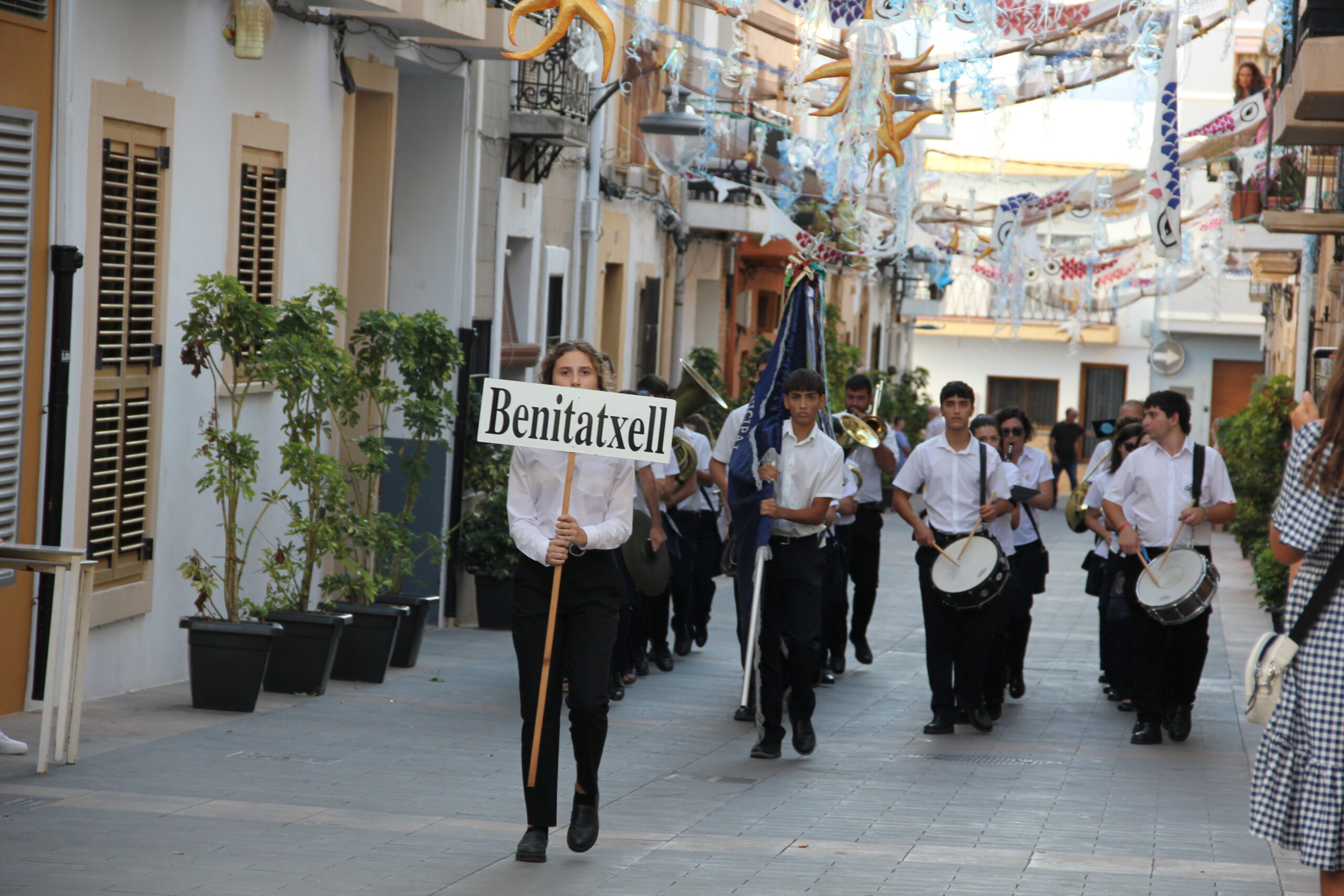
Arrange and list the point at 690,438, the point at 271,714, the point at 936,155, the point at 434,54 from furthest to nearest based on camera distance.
Result: the point at 936,155 → the point at 434,54 → the point at 690,438 → the point at 271,714

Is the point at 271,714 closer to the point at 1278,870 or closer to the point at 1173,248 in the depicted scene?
the point at 1278,870

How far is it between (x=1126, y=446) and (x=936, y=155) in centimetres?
2940

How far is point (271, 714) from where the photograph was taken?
9.50 metres

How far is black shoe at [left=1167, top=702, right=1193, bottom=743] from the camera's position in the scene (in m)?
10.2

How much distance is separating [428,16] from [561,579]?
20.7ft

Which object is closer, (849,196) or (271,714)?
(271,714)

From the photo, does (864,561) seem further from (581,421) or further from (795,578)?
(581,421)

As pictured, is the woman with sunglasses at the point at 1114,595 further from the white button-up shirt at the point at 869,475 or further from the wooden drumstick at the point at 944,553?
the white button-up shirt at the point at 869,475

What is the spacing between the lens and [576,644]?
6.71 metres

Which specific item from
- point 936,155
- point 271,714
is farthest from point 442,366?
point 936,155

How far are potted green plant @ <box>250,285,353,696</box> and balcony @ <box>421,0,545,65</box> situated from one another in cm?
328

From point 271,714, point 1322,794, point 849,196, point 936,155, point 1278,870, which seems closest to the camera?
A: point 1322,794

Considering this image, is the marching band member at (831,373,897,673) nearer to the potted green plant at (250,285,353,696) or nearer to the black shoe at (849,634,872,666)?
the black shoe at (849,634,872,666)

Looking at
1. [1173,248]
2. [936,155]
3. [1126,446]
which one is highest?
[936,155]
